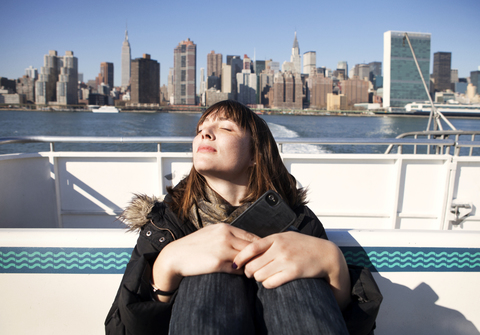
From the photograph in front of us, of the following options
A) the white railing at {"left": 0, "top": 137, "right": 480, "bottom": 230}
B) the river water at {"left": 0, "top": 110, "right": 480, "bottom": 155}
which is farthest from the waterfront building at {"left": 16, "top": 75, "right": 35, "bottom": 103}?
the white railing at {"left": 0, "top": 137, "right": 480, "bottom": 230}

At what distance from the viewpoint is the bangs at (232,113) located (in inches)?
51.8

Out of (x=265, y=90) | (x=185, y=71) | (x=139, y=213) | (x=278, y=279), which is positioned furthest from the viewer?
(x=185, y=71)

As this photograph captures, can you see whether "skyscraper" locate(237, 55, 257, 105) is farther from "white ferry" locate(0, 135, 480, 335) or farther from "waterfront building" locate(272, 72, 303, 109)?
"white ferry" locate(0, 135, 480, 335)

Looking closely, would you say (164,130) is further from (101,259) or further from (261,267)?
(261,267)

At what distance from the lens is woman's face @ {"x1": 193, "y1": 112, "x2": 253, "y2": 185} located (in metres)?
1.24

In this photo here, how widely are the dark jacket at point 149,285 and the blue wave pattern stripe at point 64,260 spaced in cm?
23

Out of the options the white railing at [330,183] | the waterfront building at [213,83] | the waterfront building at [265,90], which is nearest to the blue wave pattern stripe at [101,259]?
the white railing at [330,183]

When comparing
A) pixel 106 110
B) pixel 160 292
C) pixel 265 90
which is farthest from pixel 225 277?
pixel 106 110

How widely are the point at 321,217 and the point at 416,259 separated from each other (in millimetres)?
1894

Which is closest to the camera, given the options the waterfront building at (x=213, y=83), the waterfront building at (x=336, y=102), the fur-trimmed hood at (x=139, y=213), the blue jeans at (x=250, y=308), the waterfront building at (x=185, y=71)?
the blue jeans at (x=250, y=308)

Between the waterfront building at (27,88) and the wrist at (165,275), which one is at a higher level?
the waterfront building at (27,88)

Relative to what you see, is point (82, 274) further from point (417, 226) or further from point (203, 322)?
point (417, 226)

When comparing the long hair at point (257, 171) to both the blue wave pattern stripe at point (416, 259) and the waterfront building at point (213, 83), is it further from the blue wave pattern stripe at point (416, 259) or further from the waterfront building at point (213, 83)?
the waterfront building at point (213, 83)

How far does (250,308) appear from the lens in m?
0.96
